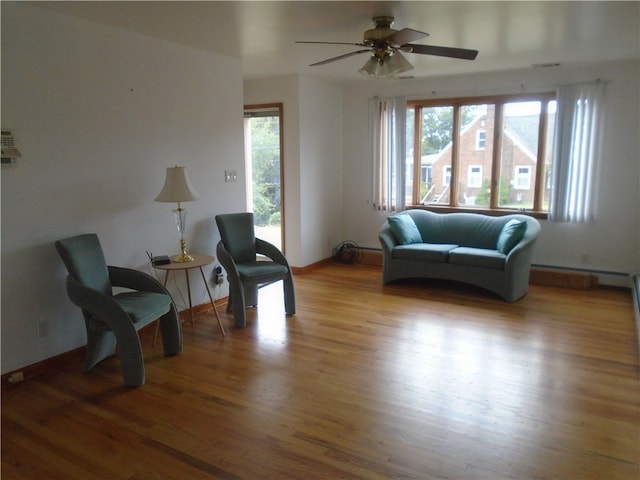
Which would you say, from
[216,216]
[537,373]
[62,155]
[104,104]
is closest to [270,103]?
[216,216]

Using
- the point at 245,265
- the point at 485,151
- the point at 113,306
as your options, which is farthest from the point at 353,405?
the point at 485,151

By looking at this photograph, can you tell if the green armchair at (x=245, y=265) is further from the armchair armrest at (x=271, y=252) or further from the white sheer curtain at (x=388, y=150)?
the white sheer curtain at (x=388, y=150)

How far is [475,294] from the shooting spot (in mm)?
5117

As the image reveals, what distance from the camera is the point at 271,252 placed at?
4535 millimetres

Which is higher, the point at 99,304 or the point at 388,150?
the point at 388,150

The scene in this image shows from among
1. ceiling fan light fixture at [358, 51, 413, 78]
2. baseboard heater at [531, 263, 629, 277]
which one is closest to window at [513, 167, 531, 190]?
baseboard heater at [531, 263, 629, 277]

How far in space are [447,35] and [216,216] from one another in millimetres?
2553

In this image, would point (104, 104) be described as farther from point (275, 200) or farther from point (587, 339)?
point (587, 339)

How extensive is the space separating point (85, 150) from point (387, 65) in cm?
234

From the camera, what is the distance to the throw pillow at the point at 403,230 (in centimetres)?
554

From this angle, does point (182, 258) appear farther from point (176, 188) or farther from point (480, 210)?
point (480, 210)

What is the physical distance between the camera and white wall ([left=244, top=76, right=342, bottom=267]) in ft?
18.9

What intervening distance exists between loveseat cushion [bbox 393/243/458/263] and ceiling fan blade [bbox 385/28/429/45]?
2.57 m

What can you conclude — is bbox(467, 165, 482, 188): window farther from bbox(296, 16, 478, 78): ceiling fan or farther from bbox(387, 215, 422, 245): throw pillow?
bbox(296, 16, 478, 78): ceiling fan
